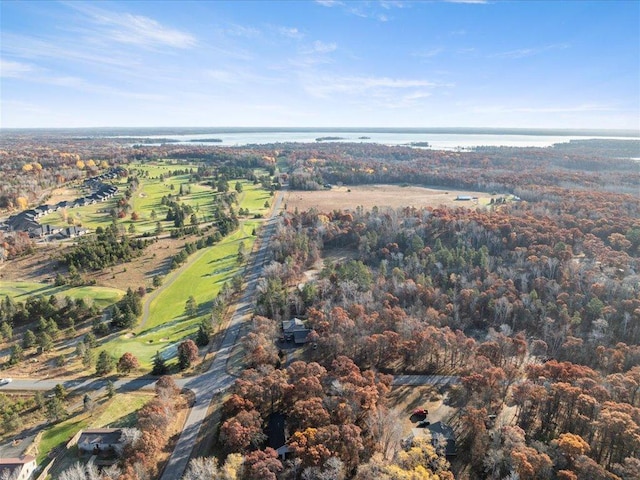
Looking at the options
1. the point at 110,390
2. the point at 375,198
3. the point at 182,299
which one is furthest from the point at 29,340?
the point at 375,198

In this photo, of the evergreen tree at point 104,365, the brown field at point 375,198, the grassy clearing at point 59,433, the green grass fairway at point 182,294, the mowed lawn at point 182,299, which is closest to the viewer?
the grassy clearing at point 59,433

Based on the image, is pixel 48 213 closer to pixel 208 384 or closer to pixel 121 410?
pixel 121 410

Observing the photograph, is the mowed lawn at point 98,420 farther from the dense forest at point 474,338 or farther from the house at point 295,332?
the house at point 295,332

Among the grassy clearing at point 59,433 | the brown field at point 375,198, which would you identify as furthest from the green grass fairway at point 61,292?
the brown field at point 375,198

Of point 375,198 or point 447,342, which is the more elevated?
point 375,198

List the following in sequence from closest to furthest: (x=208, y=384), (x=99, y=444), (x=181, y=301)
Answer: (x=99, y=444)
(x=208, y=384)
(x=181, y=301)

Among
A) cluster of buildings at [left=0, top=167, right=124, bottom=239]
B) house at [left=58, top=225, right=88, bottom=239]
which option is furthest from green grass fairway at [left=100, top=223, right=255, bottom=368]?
cluster of buildings at [left=0, top=167, right=124, bottom=239]
